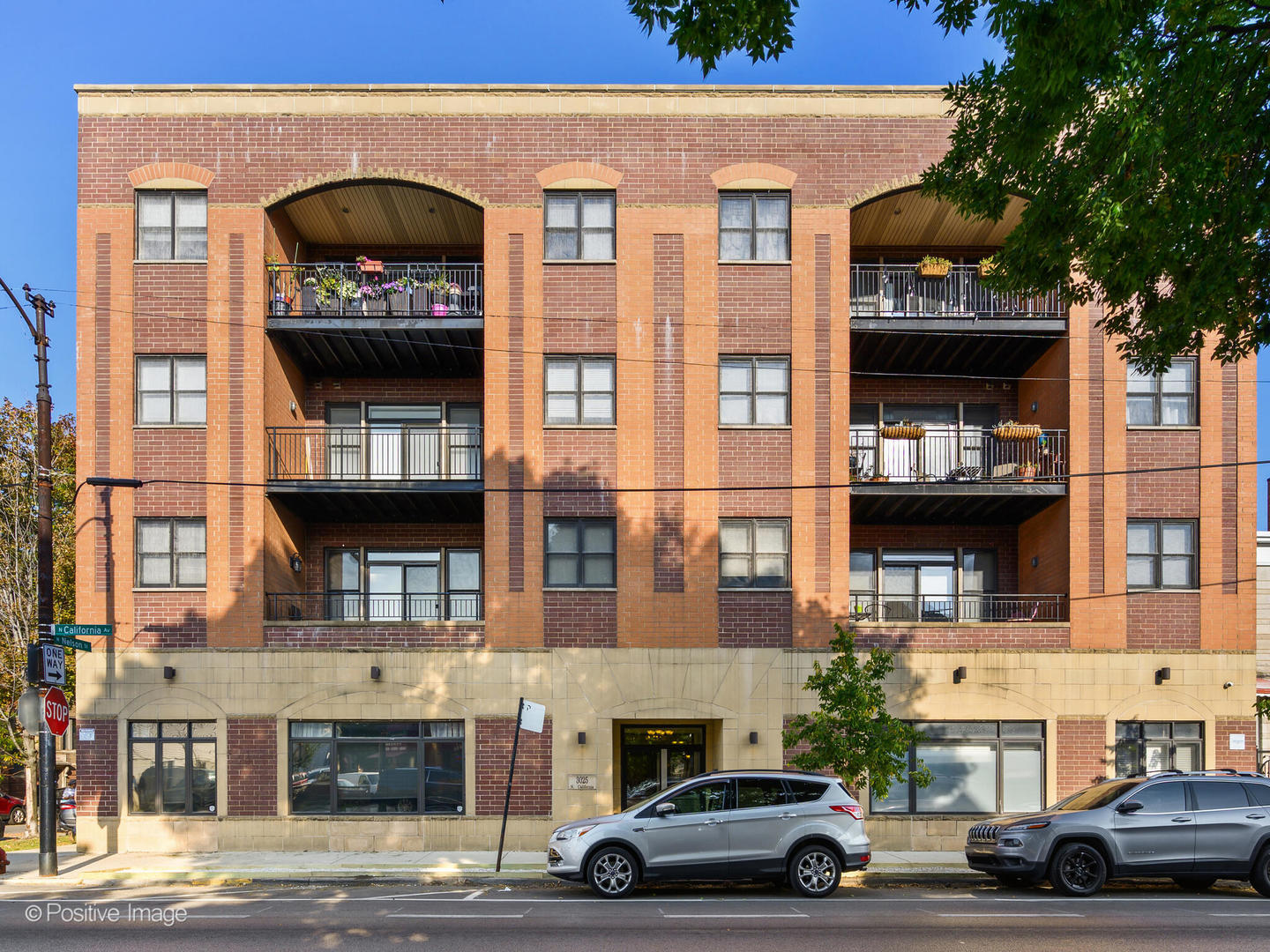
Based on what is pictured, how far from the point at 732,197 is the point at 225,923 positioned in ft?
51.5

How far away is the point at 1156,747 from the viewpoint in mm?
20625

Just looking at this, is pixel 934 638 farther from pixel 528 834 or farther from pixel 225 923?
pixel 225 923

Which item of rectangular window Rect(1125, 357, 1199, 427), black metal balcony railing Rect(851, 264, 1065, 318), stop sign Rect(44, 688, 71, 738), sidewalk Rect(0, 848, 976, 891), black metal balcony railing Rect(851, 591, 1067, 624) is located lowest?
sidewalk Rect(0, 848, 976, 891)

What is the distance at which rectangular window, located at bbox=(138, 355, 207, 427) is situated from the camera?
20984mm

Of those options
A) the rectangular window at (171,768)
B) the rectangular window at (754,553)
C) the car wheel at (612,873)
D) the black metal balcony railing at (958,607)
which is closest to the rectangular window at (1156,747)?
the black metal balcony railing at (958,607)

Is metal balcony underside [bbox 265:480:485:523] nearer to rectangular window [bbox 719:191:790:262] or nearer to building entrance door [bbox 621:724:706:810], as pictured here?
building entrance door [bbox 621:724:706:810]

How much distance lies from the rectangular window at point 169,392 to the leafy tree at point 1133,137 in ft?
51.9

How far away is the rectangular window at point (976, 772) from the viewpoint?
20609mm

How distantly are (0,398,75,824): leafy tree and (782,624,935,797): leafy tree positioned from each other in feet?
66.1

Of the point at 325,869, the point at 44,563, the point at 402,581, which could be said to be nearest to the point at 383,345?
the point at 402,581

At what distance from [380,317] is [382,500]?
366cm

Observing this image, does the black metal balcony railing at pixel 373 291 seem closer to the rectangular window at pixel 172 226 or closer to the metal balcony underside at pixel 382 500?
the rectangular window at pixel 172 226

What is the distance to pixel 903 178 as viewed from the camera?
838 inches

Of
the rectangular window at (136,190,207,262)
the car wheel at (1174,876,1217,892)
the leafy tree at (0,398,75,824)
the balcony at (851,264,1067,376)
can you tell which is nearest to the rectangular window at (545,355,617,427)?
the balcony at (851,264,1067,376)
